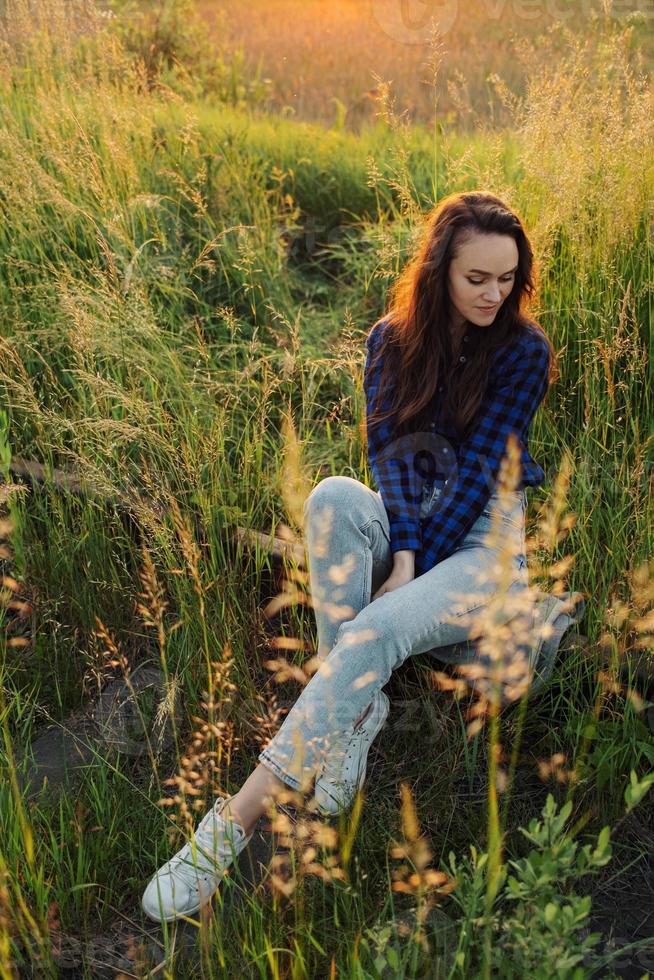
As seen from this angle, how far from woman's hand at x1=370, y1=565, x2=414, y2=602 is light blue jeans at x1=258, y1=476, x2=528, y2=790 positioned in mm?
53

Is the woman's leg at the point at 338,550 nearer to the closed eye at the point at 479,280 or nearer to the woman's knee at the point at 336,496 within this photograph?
the woman's knee at the point at 336,496

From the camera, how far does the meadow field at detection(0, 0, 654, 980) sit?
5.41 ft

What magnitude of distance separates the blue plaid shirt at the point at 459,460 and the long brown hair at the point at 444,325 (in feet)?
0.11

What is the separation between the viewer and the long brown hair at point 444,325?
227 centimetres

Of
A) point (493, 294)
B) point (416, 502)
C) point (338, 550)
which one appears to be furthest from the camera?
point (416, 502)

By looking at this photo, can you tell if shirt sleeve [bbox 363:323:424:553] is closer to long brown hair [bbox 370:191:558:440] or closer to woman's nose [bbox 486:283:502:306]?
long brown hair [bbox 370:191:558:440]

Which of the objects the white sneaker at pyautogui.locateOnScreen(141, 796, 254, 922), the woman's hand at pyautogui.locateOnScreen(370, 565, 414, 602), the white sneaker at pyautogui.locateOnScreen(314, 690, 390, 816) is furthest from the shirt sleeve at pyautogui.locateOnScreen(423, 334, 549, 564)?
the white sneaker at pyautogui.locateOnScreen(141, 796, 254, 922)

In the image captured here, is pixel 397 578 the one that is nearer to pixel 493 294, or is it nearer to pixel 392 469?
pixel 392 469

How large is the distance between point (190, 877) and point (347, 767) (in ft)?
1.25

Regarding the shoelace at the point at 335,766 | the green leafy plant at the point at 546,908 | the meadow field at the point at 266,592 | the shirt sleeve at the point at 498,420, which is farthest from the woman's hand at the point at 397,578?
the green leafy plant at the point at 546,908

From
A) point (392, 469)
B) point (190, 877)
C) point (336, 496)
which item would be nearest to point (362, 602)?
point (336, 496)

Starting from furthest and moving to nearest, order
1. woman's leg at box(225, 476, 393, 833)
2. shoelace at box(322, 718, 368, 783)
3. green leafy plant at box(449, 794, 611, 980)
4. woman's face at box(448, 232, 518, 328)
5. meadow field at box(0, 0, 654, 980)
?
woman's face at box(448, 232, 518, 328) → woman's leg at box(225, 476, 393, 833) → shoelace at box(322, 718, 368, 783) → meadow field at box(0, 0, 654, 980) → green leafy plant at box(449, 794, 611, 980)

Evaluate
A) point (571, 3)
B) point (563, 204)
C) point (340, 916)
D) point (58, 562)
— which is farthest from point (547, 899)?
point (571, 3)

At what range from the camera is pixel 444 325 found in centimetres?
241
